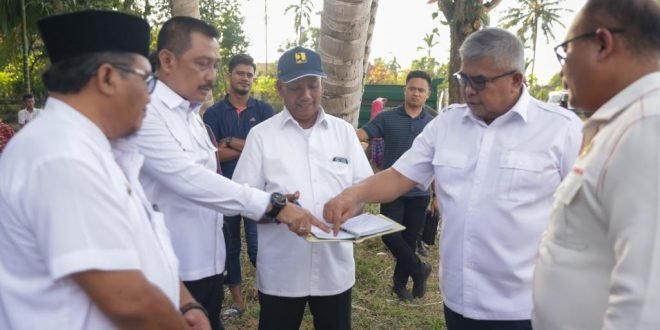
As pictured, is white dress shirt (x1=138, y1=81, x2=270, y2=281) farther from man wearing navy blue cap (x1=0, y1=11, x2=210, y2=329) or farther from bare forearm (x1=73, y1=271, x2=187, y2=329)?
bare forearm (x1=73, y1=271, x2=187, y2=329)

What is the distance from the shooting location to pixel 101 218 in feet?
4.26

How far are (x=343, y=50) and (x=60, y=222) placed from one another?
3241 mm

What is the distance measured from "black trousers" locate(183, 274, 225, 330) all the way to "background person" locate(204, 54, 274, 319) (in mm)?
1688

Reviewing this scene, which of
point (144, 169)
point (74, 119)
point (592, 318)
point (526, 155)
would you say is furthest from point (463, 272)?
point (74, 119)

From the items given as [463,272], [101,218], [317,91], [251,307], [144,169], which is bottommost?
[251,307]

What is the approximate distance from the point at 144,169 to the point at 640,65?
2.12 m

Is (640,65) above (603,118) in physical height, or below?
above

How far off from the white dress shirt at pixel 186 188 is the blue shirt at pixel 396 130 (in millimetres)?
3031

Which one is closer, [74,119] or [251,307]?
[74,119]

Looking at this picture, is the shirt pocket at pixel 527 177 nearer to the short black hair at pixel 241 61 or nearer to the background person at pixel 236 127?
the background person at pixel 236 127

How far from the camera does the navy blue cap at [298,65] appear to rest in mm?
2875

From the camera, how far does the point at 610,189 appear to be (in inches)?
52.4

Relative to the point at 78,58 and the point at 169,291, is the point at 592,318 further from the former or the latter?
the point at 78,58

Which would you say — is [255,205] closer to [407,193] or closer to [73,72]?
[73,72]
